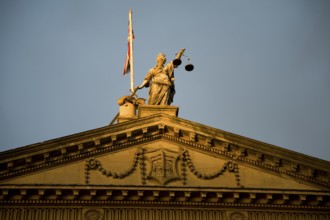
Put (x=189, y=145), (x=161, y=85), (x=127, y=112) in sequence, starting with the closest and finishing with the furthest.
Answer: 1. (x=189, y=145)
2. (x=161, y=85)
3. (x=127, y=112)

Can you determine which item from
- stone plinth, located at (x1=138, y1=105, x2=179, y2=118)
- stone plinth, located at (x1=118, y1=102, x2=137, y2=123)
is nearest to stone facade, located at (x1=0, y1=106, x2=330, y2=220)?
stone plinth, located at (x1=138, y1=105, x2=179, y2=118)

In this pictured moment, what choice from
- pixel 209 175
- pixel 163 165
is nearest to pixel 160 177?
pixel 163 165

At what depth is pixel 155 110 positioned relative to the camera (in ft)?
97.5

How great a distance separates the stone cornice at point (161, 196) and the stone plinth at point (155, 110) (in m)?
3.85

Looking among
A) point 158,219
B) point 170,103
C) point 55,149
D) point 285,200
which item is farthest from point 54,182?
point 285,200

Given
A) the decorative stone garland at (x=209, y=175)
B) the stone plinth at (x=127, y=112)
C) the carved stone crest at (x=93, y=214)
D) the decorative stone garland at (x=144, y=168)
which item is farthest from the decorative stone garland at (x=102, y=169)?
the stone plinth at (x=127, y=112)

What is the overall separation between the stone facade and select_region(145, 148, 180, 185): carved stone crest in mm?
37

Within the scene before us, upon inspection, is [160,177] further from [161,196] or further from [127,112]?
→ [127,112]

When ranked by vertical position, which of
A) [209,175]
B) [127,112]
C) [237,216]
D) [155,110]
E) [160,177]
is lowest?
[237,216]

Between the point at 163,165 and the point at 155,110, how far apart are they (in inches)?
116

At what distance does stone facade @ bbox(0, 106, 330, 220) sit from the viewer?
86.8 ft

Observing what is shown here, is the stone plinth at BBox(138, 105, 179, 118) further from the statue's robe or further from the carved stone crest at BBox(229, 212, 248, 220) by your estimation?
the carved stone crest at BBox(229, 212, 248, 220)

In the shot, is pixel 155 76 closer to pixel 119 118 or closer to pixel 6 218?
pixel 119 118

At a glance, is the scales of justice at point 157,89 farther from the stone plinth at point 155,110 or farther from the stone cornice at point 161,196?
the stone cornice at point 161,196
